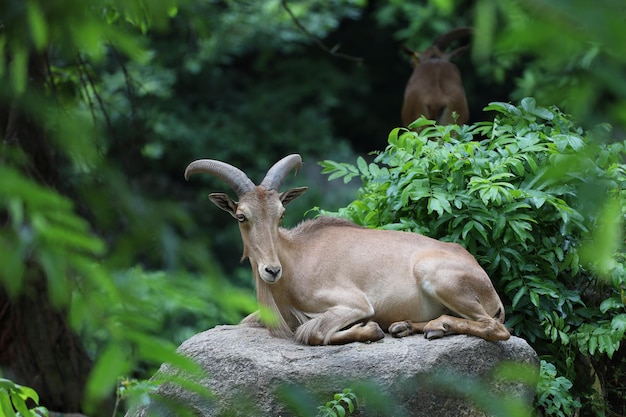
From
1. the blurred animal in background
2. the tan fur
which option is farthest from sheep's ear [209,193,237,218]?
the blurred animal in background

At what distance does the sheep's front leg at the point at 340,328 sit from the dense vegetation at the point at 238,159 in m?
0.81

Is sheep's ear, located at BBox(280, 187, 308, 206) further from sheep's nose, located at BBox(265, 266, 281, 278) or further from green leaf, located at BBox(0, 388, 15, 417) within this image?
green leaf, located at BBox(0, 388, 15, 417)

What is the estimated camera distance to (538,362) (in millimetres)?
5297

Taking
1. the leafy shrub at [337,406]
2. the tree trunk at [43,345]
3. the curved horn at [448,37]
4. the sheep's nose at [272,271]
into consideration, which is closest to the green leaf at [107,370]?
the leafy shrub at [337,406]

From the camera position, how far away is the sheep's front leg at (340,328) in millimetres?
5312

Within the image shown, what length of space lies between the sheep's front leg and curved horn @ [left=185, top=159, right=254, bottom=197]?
0.94 metres

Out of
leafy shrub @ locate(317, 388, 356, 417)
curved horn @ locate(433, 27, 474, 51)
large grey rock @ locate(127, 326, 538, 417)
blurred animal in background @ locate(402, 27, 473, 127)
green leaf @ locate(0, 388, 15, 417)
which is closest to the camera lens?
green leaf @ locate(0, 388, 15, 417)

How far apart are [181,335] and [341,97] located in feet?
22.6

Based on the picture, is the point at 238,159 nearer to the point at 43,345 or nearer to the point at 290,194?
the point at 43,345

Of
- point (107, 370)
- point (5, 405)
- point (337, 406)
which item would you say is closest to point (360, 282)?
point (337, 406)

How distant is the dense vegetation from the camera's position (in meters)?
1.24

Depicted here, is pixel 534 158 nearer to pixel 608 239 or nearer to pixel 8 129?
pixel 8 129

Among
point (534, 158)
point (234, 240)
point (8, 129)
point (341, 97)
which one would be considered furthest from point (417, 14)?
point (8, 129)

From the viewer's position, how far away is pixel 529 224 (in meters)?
5.61
